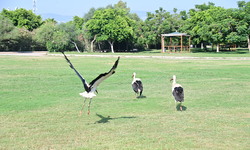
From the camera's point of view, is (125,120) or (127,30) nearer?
(125,120)

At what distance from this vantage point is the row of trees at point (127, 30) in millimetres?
52781

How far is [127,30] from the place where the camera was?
6569 centimetres

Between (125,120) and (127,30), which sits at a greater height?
(127,30)

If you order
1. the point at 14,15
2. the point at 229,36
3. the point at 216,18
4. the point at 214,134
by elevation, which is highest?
the point at 14,15

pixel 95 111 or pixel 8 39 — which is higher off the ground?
pixel 8 39

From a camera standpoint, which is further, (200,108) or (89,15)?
(89,15)

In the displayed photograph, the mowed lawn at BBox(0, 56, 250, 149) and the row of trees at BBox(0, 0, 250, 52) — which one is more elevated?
the row of trees at BBox(0, 0, 250, 52)

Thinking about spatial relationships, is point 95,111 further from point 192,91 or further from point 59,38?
point 59,38

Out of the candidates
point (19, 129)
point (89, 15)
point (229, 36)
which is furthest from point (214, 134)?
point (89, 15)

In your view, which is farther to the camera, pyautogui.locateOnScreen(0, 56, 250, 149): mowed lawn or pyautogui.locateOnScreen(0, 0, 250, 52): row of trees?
pyautogui.locateOnScreen(0, 0, 250, 52): row of trees

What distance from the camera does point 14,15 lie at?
3469 inches

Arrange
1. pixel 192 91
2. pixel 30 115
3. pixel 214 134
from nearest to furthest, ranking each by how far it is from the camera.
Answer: pixel 214 134
pixel 30 115
pixel 192 91

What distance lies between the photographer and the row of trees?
52.8 metres

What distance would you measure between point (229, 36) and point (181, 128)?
4589 centimetres
